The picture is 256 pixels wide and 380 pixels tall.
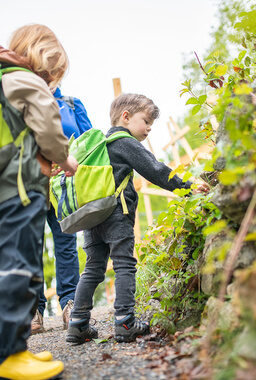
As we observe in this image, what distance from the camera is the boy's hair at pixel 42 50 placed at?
61.3 inches

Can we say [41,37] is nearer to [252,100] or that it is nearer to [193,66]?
[252,100]

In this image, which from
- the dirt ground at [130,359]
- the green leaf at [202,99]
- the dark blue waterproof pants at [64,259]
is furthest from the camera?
the dark blue waterproof pants at [64,259]

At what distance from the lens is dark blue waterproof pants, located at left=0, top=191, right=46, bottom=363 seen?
1.19m

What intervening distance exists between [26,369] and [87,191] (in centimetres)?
89

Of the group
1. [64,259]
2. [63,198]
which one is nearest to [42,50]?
[63,198]

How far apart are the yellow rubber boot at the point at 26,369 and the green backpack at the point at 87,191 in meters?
0.75

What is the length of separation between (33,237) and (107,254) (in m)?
0.88

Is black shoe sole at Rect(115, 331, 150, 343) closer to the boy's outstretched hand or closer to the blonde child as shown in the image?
the blonde child

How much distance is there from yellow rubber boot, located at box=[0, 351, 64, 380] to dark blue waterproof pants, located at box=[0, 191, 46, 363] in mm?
30

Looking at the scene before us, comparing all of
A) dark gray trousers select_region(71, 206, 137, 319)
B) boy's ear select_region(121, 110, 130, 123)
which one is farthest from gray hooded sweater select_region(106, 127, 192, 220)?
boy's ear select_region(121, 110, 130, 123)

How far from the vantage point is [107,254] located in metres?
2.12

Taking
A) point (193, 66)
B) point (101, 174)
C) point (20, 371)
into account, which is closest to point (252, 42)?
point (101, 174)

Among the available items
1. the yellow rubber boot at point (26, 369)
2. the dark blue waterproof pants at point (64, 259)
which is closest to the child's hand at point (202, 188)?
the yellow rubber boot at point (26, 369)

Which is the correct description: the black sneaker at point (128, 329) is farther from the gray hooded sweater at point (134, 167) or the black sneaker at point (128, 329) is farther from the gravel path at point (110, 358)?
the gray hooded sweater at point (134, 167)
